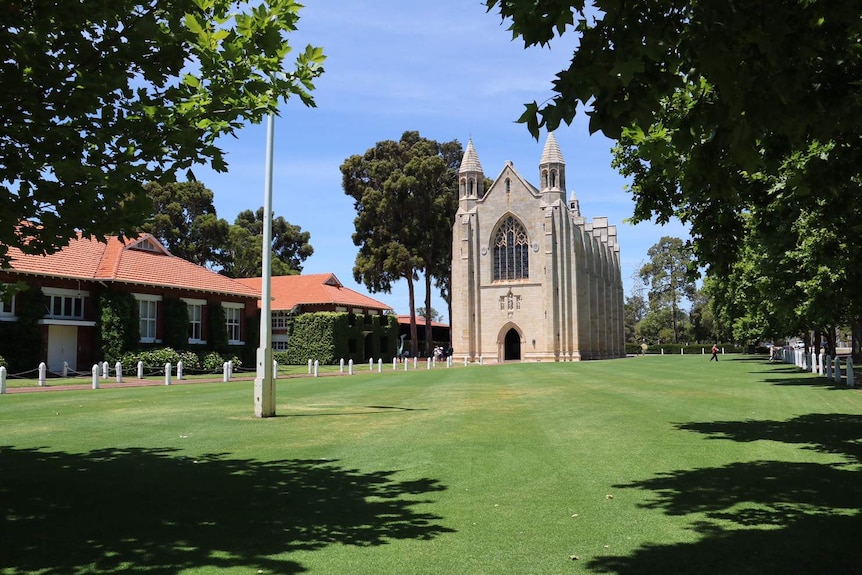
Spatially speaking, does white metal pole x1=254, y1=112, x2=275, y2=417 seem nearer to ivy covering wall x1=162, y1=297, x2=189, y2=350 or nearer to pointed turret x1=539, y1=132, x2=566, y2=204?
ivy covering wall x1=162, y1=297, x2=189, y2=350

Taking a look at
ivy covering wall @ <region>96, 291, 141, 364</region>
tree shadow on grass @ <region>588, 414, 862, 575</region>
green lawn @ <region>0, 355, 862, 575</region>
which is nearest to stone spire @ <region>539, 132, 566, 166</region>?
ivy covering wall @ <region>96, 291, 141, 364</region>

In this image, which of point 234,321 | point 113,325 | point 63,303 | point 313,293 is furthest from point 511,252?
point 63,303

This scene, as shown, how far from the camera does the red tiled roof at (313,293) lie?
189ft

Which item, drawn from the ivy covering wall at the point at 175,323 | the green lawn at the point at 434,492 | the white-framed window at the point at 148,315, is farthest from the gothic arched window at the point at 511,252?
the green lawn at the point at 434,492

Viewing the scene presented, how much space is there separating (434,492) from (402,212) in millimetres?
59516

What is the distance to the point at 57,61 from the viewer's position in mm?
6891

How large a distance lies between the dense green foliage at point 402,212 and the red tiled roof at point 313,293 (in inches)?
176

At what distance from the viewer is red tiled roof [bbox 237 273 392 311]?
57531mm

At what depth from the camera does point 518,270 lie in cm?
6694

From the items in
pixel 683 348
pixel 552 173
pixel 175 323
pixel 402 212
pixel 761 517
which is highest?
pixel 552 173

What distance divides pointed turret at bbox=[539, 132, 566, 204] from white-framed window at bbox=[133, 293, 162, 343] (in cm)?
3953

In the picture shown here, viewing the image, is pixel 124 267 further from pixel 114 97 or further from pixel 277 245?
pixel 277 245

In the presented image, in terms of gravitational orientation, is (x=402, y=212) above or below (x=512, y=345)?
above

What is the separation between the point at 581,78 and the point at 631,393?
1827 centimetres
